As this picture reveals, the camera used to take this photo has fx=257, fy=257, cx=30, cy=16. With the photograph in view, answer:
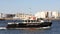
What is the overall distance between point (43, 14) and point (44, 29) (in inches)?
5028

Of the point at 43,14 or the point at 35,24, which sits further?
the point at 43,14

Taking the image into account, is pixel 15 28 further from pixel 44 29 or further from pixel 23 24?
pixel 44 29

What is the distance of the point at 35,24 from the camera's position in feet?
227

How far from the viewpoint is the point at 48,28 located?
69.9 m

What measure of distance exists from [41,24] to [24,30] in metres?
4.89

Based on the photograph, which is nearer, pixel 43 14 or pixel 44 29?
pixel 44 29

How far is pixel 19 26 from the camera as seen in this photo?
6925cm

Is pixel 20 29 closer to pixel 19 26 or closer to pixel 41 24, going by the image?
pixel 19 26

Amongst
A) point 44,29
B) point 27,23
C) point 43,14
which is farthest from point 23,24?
point 43,14

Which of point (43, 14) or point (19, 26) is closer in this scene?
point (19, 26)

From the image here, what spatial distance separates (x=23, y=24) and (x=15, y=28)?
7.90 ft

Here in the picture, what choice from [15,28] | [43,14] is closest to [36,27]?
[15,28]

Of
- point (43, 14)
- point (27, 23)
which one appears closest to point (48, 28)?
point (27, 23)

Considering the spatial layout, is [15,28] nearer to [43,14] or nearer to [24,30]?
[24,30]
